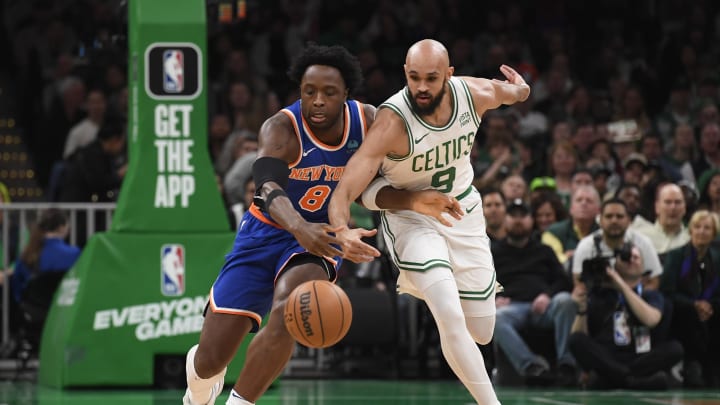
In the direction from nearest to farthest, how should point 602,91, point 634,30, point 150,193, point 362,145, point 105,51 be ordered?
point 362,145 < point 150,193 < point 105,51 < point 602,91 < point 634,30

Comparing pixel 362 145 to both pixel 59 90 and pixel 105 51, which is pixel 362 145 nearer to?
pixel 105 51

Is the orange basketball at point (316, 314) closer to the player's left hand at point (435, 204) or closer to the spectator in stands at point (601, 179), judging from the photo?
the player's left hand at point (435, 204)

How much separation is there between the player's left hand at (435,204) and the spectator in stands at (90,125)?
7.92 metres

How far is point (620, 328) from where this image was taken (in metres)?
10.9

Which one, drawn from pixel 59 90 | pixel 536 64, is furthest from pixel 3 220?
pixel 536 64

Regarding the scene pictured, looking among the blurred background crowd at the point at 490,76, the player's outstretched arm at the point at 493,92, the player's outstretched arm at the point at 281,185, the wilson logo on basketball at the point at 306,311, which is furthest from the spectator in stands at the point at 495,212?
the wilson logo on basketball at the point at 306,311

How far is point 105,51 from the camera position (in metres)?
11.9

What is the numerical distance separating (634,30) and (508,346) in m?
8.44

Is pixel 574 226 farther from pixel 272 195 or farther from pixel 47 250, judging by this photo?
pixel 272 195

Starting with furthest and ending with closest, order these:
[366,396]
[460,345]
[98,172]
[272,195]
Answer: [98,172] → [366,396] → [460,345] → [272,195]

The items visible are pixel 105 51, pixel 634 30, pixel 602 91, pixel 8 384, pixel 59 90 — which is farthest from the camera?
pixel 634 30

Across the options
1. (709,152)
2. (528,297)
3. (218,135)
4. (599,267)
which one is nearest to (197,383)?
(599,267)

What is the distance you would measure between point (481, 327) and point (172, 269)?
3.87 meters

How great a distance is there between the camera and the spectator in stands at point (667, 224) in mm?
11523
